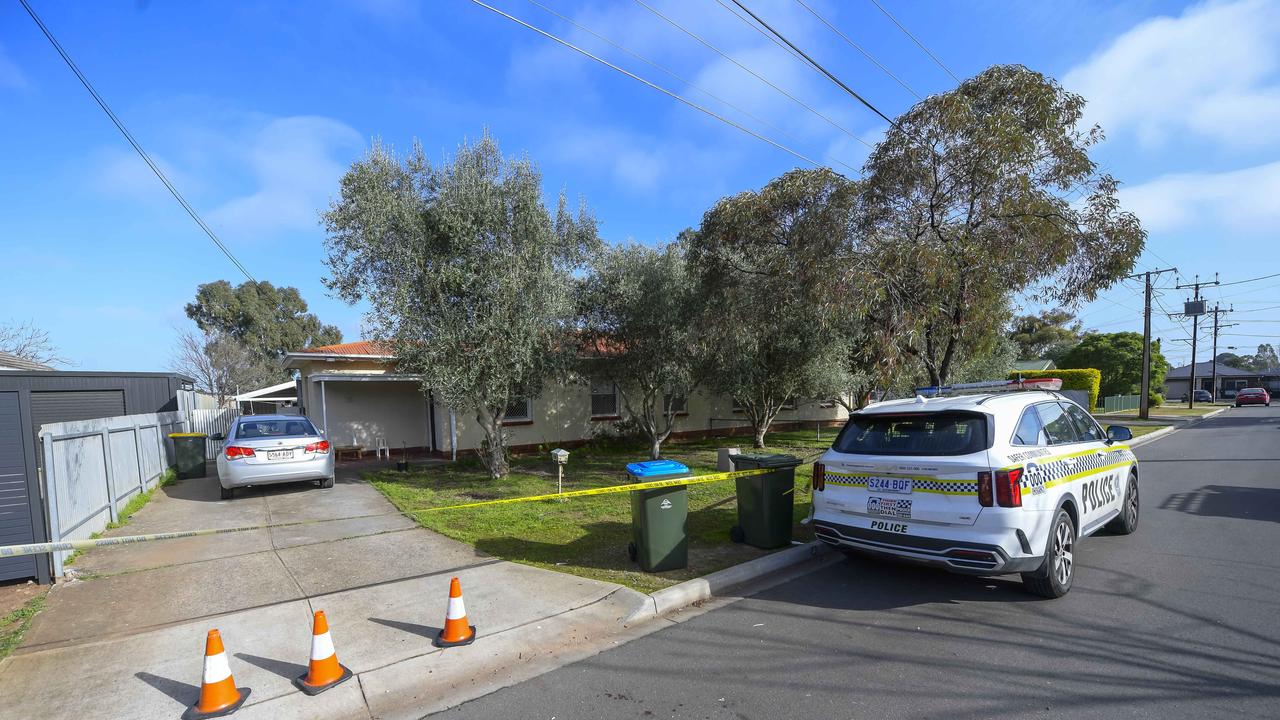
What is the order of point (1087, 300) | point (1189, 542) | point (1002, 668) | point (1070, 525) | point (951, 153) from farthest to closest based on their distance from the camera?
point (1087, 300)
point (951, 153)
point (1189, 542)
point (1070, 525)
point (1002, 668)

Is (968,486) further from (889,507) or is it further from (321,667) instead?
(321,667)

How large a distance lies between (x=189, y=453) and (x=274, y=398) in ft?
38.1

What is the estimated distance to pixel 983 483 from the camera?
4555 millimetres

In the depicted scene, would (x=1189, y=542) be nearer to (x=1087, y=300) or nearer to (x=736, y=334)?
(x=1087, y=300)

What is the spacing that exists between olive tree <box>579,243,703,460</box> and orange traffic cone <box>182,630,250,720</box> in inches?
370

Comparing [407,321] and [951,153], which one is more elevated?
[951,153]

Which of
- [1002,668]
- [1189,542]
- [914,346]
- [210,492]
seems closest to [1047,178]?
[914,346]

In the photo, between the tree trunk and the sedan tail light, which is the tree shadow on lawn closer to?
the sedan tail light

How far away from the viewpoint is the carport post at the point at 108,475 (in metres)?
7.46

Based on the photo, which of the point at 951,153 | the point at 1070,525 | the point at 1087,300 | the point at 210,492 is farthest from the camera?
the point at 210,492

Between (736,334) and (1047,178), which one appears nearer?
(1047,178)

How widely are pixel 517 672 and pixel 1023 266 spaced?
8.60m

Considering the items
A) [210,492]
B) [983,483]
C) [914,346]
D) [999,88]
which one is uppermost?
[999,88]

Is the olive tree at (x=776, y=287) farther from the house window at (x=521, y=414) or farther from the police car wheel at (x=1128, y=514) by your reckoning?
the house window at (x=521, y=414)
